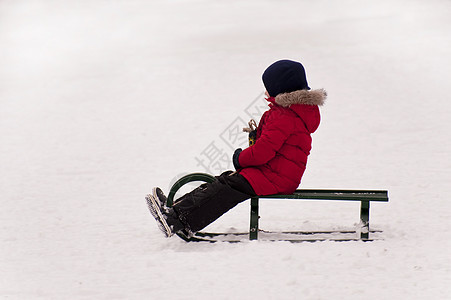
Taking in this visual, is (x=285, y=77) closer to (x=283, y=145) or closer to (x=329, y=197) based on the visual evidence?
(x=283, y=145)

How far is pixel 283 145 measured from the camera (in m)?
4.49

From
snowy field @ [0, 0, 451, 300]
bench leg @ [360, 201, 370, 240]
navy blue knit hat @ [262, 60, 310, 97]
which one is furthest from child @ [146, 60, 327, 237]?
bench leg @ [360, 201, 370, 240]

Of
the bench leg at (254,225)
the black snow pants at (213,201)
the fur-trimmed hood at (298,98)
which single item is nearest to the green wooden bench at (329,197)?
the bench leg at (254,225)

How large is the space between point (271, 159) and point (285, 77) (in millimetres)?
581

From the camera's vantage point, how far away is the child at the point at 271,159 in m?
4.41

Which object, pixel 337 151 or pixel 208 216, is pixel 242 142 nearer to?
pixel 337 151

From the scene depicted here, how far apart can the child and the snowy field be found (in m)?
0.25

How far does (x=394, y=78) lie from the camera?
878 centimetres

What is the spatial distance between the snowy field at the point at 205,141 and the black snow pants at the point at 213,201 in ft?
0.65

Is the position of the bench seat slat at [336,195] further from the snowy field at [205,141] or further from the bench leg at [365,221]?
the snowy field at [205,141]

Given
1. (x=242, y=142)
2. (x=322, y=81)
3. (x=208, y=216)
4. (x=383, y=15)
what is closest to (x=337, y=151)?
(x=242, y=142)

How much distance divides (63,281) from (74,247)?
2.18 ft

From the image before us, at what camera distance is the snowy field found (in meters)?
4.07

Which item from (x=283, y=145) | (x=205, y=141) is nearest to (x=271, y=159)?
(x=283, y=145)
